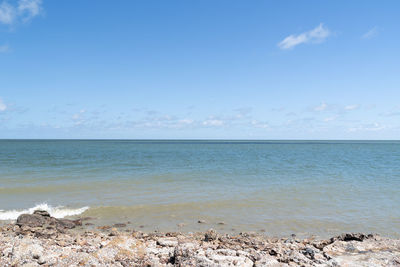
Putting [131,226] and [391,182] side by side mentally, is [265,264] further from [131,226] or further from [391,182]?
[391,182]

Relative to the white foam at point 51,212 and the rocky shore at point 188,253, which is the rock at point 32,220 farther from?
the rocky shore at point 188,253

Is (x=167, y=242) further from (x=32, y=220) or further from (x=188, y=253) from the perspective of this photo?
(x=32, y=220)

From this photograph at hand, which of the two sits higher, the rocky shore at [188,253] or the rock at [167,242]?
the rocky shore at [188,253]

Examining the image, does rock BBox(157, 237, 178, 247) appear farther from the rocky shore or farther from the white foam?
the white foam

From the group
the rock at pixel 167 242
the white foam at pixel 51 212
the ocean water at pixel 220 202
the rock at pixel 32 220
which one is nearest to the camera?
the rock at pixel 167 242

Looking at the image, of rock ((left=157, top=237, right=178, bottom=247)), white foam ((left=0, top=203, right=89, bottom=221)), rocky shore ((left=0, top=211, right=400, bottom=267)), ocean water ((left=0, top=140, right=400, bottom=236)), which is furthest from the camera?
white foam ((left=0, top=203, right=89, bottom=221))

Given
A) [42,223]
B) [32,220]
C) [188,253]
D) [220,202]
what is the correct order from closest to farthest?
[188,253] < [42,223] < [32,220] < [220,202]

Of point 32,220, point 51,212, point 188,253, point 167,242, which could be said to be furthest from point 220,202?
point 32,220

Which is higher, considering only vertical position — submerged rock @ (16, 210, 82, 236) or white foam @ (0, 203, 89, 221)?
submerged rock @ (16, 210, 82, 236)

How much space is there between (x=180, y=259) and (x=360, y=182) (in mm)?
19964

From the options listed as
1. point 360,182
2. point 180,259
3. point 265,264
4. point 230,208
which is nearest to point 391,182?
point 360,182

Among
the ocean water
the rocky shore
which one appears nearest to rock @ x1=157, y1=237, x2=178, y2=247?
the rocky shore

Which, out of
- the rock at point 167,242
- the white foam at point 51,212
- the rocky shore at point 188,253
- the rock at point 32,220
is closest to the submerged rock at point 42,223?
the rock at point 32,220

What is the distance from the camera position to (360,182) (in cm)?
2123
